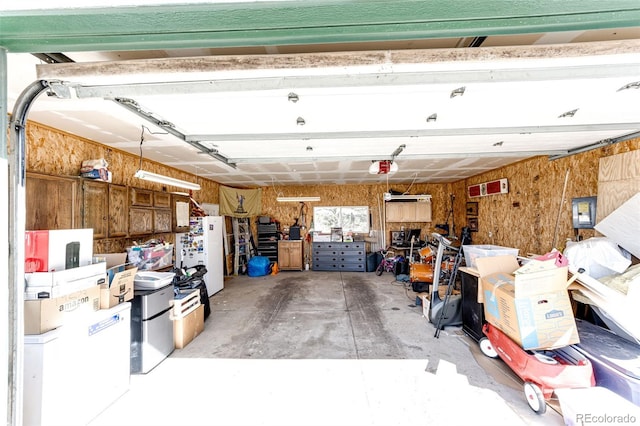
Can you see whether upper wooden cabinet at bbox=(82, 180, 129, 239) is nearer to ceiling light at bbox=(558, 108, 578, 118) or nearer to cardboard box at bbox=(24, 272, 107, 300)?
cardboard box at bbox=(24, 272, 107, 300)

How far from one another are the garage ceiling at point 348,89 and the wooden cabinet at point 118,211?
639 millimetres

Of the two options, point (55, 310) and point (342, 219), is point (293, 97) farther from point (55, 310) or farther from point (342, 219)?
point (342, 219)

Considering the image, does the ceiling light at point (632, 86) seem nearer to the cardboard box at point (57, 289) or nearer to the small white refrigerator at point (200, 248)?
the cardboard box at point (57, 289)

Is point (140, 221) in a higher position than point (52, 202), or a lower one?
lower

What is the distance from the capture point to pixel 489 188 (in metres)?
5.49

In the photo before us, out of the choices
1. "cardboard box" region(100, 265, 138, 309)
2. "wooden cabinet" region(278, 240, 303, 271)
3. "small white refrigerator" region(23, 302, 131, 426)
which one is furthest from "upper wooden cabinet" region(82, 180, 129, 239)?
"wooden cabinet" region(278, 240, 303, 271)

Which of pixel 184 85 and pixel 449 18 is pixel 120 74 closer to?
pixel 184 85

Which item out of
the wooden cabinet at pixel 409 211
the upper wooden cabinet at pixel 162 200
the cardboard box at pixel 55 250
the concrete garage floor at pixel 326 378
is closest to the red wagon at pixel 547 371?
the concrete garage floor at pixel 326 378

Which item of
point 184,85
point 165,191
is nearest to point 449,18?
point 184,85

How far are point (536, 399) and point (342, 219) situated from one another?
6130 mm

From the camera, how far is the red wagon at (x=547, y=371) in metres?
1.97

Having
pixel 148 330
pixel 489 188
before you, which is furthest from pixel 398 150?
pixel 148 330

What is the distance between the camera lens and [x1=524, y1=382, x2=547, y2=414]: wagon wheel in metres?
1.93

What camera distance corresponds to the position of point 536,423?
187cm
